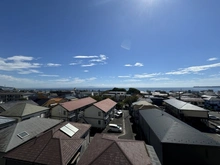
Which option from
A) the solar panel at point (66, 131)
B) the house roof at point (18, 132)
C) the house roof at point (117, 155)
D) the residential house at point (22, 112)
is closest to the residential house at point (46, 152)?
the solar panel at point (66, 131)

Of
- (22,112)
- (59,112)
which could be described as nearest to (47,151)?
(22,112)

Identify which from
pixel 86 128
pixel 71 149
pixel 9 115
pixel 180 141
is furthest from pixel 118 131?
pixel 9 115

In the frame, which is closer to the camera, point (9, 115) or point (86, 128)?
point (86, 128)

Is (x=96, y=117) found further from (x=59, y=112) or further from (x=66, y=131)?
(x=66, y=131)

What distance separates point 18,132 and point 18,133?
0.18 meters

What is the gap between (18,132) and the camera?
12102 mm

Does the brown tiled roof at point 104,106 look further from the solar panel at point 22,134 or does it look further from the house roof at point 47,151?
the house roof at point 47,151

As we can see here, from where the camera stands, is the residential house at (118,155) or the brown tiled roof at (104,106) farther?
the brown tiled roof at (104,106)

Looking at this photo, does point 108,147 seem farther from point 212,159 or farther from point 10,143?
point 212,159

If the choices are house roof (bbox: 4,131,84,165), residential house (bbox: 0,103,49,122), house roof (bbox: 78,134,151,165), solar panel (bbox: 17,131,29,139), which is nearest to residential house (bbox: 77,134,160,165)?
house roof (bbox: 78,134,151,165)

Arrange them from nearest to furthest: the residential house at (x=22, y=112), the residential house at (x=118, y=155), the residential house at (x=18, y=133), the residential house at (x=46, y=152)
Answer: the residential house at (x=118, y=155)
the residential house at (x=46, y=152)
the residential house at (x=18, y=133)
the residential house at (x=22, y=112)

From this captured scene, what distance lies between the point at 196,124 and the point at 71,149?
101 ft

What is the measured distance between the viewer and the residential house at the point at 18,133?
406 inches

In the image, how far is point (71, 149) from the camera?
980 centimetres
